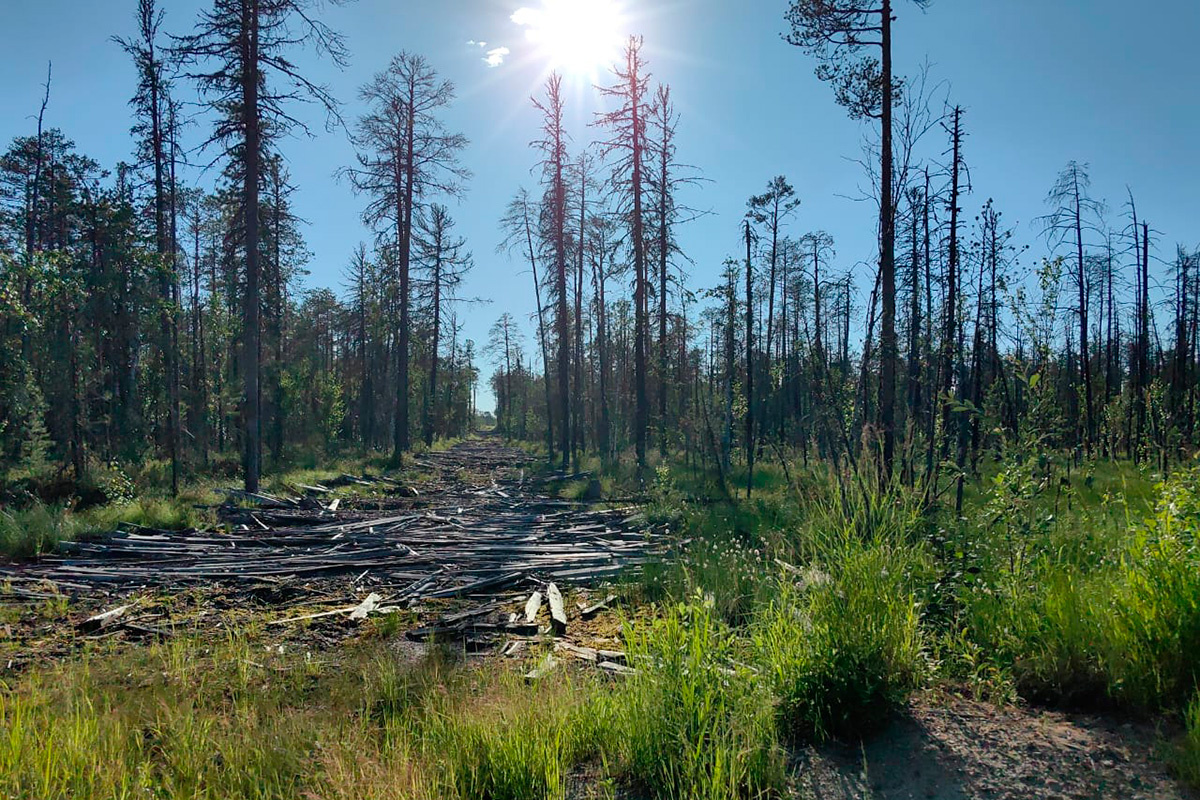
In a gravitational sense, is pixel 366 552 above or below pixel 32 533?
below

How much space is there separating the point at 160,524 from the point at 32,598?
3.72 meters

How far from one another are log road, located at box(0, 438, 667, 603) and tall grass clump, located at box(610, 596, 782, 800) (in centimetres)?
392

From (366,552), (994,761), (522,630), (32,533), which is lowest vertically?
(522,630)

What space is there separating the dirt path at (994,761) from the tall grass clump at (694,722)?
242mm

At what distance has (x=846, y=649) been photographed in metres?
3.43

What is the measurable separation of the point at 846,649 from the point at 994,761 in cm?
79

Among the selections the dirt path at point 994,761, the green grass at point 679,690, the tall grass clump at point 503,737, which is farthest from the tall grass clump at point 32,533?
the dirt path at point 994,761

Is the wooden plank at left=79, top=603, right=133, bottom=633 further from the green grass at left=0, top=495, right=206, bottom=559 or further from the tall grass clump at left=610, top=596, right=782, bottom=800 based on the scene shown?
the tall grass clump at left=610, top=596, right=782, bottom=800

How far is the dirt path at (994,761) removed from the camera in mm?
2666

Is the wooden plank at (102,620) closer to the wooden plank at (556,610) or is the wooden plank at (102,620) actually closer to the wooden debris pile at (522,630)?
the wooden debris pile at (522,630)

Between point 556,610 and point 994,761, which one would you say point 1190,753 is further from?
point 556,610

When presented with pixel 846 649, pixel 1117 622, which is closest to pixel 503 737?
pixel 846 649

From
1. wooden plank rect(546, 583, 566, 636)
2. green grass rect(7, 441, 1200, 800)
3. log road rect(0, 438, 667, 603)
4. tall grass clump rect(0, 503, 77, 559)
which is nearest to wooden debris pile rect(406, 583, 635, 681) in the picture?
wooden plank rect(546, 583, 566, 636)

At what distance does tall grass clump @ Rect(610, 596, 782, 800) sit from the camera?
9.14 feet
